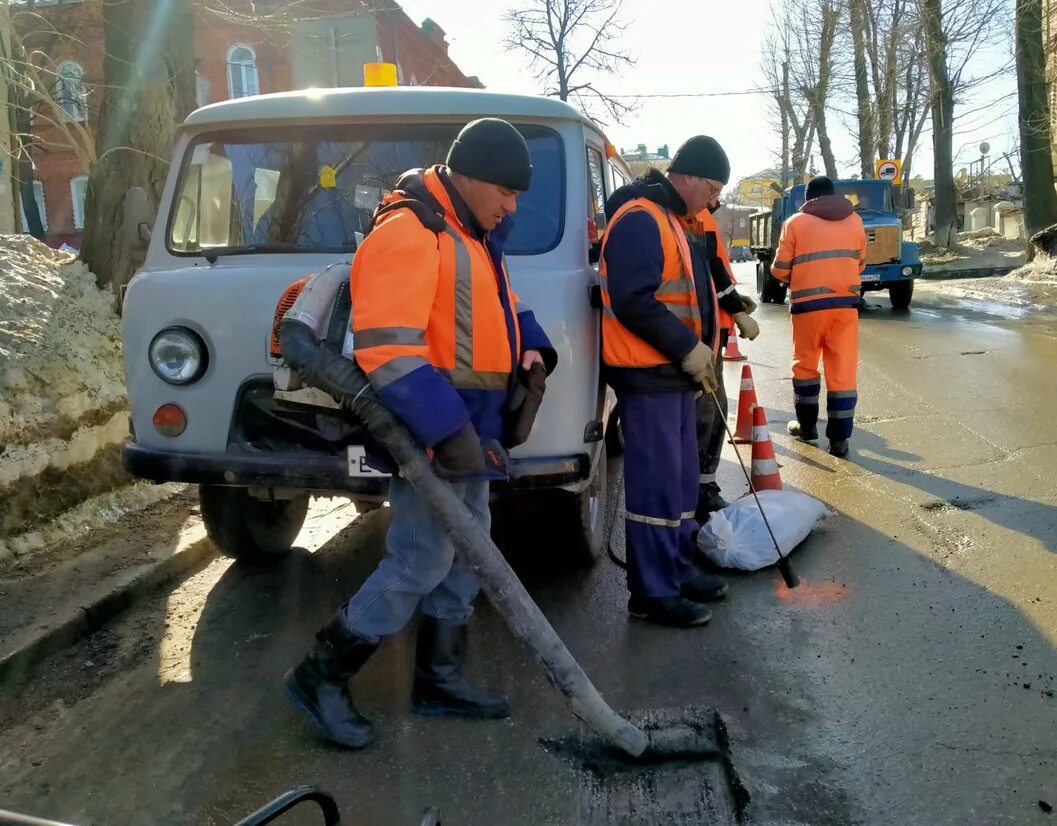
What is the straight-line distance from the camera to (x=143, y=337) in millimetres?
3570

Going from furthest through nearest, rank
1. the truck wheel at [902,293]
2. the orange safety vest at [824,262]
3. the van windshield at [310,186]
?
the truck wheel at [902,293] < the orange safety vest at [824,262] < the van windshield at [310,186]

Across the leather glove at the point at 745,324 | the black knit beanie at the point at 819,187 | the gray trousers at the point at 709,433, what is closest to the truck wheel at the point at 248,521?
the gray trousers at the point at 709,433

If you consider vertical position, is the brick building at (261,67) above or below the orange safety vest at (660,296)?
above

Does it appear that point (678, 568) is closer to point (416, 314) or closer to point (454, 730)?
point (454, 730)

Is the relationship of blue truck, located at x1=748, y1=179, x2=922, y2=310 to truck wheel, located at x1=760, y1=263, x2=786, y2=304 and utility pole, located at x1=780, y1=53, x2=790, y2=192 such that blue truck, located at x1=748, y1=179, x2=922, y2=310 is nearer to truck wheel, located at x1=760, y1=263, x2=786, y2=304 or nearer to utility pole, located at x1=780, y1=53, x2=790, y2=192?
truck wheel, located at x1=760, y1=263, x2=786, y2=304

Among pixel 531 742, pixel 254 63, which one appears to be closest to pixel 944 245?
pixel 254 63

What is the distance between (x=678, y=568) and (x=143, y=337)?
2308mm

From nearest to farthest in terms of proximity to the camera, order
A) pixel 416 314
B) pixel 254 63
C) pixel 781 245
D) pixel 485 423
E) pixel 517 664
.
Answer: pixel 416 314 < pixel 485 423 < pixel 517 664 < pixel 781 245 < pixel 254 63

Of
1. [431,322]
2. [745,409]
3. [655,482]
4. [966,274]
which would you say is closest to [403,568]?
[431,322]

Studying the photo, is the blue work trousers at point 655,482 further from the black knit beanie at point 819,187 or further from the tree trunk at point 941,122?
the tree trunk at point 941,122

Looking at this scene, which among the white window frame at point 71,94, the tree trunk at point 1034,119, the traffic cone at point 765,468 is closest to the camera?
the traffic cone at point 765,468

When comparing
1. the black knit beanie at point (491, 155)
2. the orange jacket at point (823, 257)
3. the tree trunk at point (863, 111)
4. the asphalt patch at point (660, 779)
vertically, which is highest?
the tree trunk at point (863, 111)

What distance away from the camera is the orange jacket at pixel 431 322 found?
8.45 ft

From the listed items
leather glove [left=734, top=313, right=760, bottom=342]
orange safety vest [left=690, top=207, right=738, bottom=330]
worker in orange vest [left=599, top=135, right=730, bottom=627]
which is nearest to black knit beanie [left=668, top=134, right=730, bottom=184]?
worker in orange vest [left=599, top=135, right=730, bottom=627]
